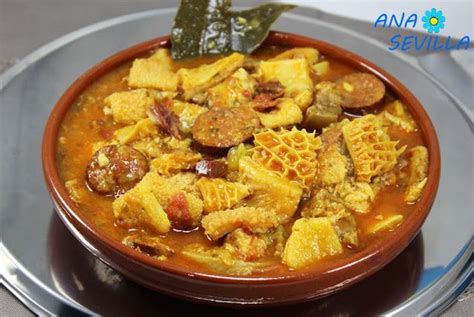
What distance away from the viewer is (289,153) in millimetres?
2480

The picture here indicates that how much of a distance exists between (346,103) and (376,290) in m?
0.80

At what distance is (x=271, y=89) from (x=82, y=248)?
0.96m

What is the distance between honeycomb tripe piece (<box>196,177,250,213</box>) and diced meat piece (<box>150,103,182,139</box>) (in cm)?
33

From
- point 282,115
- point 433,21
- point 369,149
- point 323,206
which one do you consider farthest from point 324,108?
point 433,21

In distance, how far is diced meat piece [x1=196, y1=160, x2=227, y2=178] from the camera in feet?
8.11

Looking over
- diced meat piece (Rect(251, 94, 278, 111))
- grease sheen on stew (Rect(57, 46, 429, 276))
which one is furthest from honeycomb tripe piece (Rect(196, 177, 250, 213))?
diced meat piece (Rect(251, 94, 278, 111))

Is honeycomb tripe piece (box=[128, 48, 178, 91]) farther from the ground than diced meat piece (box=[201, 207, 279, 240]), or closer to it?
farther from the ground

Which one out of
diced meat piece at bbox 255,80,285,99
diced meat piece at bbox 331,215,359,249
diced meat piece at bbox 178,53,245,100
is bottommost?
diced meat piece at bbox 331,215,359,249

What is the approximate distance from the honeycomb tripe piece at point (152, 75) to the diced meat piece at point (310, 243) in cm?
94

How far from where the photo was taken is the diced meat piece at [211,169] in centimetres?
Result: 247

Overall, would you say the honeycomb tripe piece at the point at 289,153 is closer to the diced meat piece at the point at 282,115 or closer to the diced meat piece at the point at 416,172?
the diced meat piece at the point at 282,115

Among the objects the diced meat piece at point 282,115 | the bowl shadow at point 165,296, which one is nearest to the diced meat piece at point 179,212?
the bowl shadow at point 165,296

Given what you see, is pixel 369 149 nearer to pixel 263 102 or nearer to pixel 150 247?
pixel 263 102

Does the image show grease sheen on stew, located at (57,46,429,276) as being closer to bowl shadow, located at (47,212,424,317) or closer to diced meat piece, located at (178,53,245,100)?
diced meat piece, located at (178,53,245,100)
